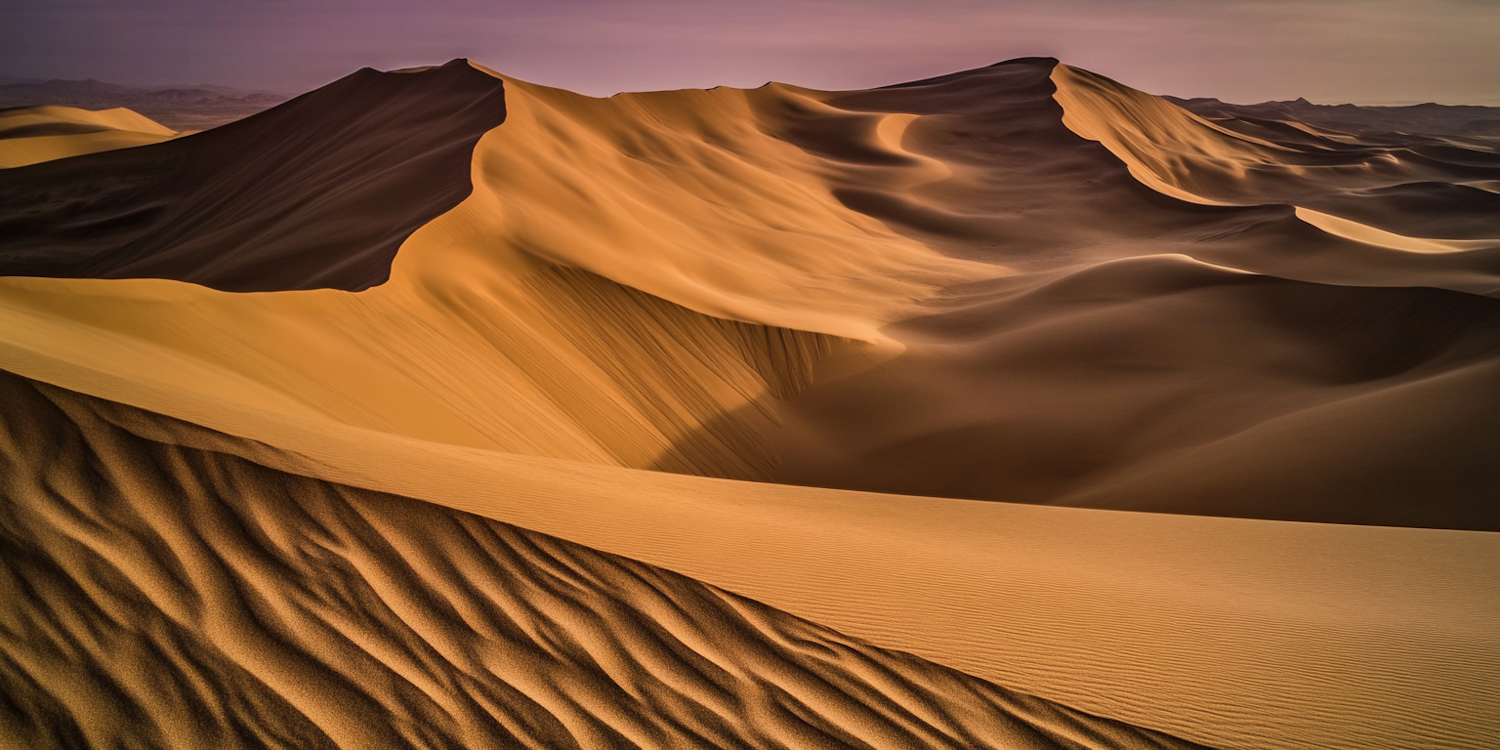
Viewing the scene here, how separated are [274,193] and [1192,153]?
43118mm

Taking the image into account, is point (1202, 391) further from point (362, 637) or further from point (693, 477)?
point (362, 637)

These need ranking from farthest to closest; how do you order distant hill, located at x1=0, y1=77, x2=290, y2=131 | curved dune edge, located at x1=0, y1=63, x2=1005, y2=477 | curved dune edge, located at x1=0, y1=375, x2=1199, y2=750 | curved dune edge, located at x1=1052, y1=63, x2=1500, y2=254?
distant hill, located at x1=0, y1=77, x2=290, y2=131 < curved dune edge, located at x1=1052, y1=63, x2=1500, y2=254 < curved dune edge, located at x1=0, y1=63, x2=1005, y2=477 < curved dune edge, located at x1=0, y1=375, x2=1199, y2=750

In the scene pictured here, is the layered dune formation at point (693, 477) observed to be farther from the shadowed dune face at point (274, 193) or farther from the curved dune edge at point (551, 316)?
the shadowed dune face at point (274, 193)

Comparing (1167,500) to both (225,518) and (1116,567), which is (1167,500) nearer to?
(1116,567)

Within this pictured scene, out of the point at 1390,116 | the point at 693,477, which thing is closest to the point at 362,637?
the point at 693,477

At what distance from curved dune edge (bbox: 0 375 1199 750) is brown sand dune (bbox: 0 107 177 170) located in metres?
31.4

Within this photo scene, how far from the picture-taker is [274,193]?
20.6 metres

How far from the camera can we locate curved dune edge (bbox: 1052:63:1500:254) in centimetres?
4328

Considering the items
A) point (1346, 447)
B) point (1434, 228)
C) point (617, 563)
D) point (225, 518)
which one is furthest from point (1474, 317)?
point (1434, 228)

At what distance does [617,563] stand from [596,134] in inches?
917

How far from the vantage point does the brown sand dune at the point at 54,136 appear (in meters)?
28.9

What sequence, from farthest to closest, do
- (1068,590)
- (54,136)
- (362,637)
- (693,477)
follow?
(54,136) → (693,477) → (1068,590) → (362,637)

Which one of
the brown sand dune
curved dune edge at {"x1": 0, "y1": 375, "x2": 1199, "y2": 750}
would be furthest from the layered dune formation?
the brown sand dune

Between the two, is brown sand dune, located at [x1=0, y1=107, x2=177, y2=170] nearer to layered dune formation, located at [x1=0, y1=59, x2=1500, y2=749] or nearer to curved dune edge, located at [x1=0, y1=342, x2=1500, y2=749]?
layered dune formation, located at [x1=0, y1=59, x2=1500, y2=749]
